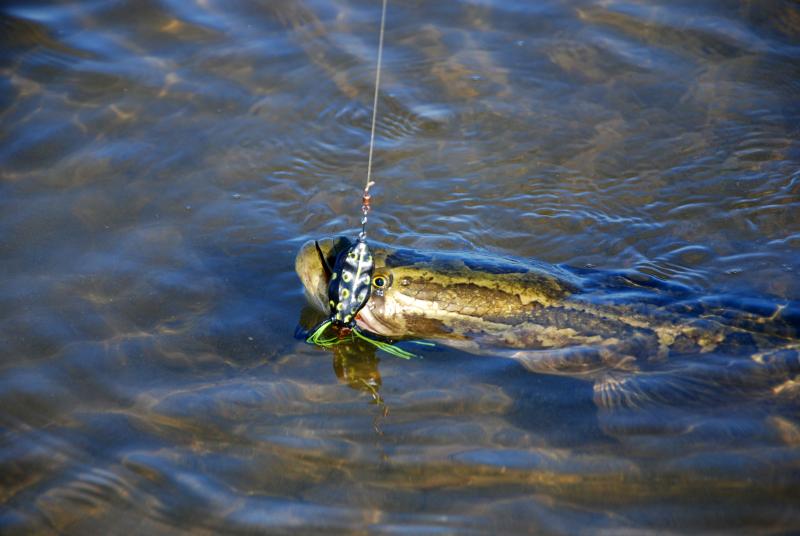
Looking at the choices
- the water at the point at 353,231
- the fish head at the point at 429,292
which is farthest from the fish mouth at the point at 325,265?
the water at the point at 353,231

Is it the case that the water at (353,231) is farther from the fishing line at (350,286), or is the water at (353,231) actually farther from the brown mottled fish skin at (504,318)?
the fishing line at (350,286)

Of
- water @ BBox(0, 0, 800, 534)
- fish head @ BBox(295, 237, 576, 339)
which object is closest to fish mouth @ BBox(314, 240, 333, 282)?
fish head @ BBox(295, 237, 576, 339)

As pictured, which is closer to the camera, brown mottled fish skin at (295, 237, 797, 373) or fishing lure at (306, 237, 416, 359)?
fishing lure at (306, 237, 416, 359)

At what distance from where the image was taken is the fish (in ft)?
14.3

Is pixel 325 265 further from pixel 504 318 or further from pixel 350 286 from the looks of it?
pixel 504 318

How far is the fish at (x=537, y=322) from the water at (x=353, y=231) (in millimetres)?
112

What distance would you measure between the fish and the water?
11 centimetres

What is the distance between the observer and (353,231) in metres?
5.32

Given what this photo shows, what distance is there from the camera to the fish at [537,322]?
14.3 feet

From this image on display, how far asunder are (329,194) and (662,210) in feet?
7.29

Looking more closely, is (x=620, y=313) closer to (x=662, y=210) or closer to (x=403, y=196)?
(x=662, y=210)

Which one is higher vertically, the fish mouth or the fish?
the fish mouth

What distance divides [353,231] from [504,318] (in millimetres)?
1336

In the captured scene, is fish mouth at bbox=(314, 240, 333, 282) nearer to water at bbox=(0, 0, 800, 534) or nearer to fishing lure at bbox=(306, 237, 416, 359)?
fishing lure at bbox=(306, 237, 416, 359)
